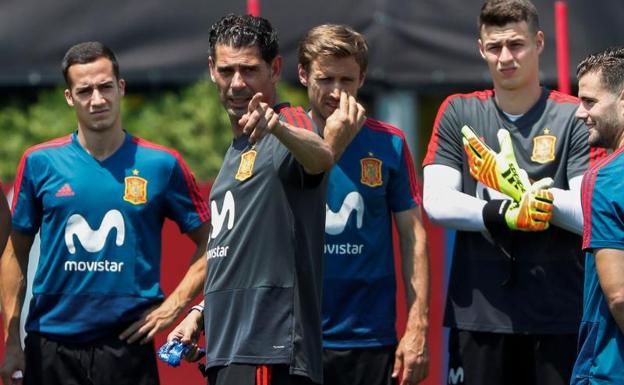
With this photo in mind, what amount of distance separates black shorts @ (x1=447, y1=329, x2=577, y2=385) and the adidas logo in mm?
1680

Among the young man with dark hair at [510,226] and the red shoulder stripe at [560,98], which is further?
the red shoulder stripe at [560,98]

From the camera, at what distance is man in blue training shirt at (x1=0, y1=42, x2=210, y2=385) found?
579 cm

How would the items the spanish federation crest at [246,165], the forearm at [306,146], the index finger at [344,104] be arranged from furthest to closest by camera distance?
1. the spanish federation crest at [246,165]
2. the index finger at [344,104]
3. the forearm at [306,146]

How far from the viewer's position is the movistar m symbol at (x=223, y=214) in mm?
4895

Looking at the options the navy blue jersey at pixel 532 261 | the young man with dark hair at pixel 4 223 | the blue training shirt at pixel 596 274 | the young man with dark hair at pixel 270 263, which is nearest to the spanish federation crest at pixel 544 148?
the navy blue jersey at pixel 532 261

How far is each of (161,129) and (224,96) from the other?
5.22 metres

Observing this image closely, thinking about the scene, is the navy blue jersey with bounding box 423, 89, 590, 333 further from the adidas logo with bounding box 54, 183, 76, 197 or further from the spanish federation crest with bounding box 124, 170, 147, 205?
the adidas logo with bounding box 54, 183, 76, 197

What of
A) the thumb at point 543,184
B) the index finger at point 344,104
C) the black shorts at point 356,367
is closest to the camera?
the index finger at point 344,104

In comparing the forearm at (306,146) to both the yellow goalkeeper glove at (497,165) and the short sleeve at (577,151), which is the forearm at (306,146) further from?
the short sleeve at (577,151)

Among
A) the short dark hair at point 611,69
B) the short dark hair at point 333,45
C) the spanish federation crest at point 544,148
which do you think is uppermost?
the short dark hair at point 333,45

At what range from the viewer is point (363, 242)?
5.56 metres

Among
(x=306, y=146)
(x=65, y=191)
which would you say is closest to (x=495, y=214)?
(x=306, y=146)

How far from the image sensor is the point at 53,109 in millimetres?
10320

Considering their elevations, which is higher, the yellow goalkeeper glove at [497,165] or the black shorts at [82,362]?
the yellow goalkeeper glove at [497,165]
